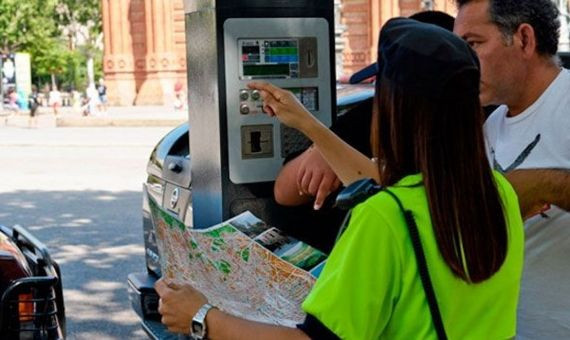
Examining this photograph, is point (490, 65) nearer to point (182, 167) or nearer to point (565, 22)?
point (182, 167)

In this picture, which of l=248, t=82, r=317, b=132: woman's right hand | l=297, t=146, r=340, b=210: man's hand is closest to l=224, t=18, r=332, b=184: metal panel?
l=297, t=146, r=340, b=210: man's hand

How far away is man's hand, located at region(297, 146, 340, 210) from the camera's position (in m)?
2.79

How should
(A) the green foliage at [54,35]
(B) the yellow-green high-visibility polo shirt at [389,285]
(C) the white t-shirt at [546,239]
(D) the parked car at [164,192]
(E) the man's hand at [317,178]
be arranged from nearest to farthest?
(B) the yellow-green high-visibility polo shirt at [389,285], (C) the white t-shirt at [546,239], (E) the man's hand at [317,178], (D) the parked car at [164,192], (A) the green foliage at [54,35]

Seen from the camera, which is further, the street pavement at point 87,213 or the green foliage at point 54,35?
the green foliage at point 54,35

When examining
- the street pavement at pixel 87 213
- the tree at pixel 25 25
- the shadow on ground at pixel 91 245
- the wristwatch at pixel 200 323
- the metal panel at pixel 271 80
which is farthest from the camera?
the tree at pixel 25 25

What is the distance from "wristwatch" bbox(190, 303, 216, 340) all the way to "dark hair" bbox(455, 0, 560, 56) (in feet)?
3.26

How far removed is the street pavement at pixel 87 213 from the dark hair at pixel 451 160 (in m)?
4.90

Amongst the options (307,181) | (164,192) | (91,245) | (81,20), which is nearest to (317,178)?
(307,181)

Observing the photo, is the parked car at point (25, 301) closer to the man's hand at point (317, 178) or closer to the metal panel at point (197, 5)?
the metal panel at point (197, 5)

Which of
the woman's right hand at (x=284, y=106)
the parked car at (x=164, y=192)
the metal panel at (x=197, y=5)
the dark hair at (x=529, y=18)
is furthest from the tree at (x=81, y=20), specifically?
the dark hair at (x=529, y=18)

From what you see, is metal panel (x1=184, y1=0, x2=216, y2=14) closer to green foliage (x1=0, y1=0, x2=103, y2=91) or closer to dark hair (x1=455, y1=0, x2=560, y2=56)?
dark hair (x1=455, y1=0, x2=560, y2=56)

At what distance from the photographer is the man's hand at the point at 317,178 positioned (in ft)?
9.17

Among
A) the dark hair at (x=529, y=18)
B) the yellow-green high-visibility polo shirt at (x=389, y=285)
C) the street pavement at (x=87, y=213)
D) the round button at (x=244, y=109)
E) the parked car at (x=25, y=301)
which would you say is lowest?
the street pavement at (x=87, y=213)

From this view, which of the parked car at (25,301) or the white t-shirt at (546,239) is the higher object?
the white t-shirt at (546,239)
